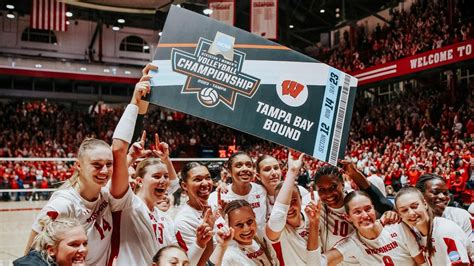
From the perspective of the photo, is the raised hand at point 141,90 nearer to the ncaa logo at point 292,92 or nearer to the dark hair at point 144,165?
the dark hair at point 144,165

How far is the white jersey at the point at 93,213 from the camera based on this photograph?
2.95m

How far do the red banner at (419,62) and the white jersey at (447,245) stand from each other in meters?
14.4

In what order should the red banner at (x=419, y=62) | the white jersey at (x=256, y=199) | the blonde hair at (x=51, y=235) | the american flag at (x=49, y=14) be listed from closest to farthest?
the blonde hair at (x=51, y=235) < the white jersey at (x=256, y=199) < the red banner at (x=419, y=62) < the american flag at (x=49, y=14)

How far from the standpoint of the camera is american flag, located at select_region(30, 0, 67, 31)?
20.7 metres

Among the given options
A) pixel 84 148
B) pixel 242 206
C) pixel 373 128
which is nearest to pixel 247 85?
pixel 242 206

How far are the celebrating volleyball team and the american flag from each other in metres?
18.6

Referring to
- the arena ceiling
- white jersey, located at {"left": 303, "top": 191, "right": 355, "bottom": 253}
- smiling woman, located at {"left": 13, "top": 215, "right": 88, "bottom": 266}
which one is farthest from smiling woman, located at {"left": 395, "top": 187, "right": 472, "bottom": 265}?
the arena ceiling

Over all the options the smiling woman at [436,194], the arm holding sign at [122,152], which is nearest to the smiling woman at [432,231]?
the smiling woman at [436,194]

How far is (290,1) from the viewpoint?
29938 mm

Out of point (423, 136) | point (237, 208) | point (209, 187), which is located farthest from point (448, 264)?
point (423, 136)

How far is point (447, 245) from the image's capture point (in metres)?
3.55

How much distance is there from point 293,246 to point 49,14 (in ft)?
65.7

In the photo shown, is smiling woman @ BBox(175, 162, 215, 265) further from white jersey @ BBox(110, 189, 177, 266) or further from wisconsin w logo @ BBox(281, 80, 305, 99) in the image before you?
wisconsin w logo @ BBox(281, 80, 305, 99)

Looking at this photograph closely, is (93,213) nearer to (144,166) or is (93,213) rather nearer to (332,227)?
(144,166)
